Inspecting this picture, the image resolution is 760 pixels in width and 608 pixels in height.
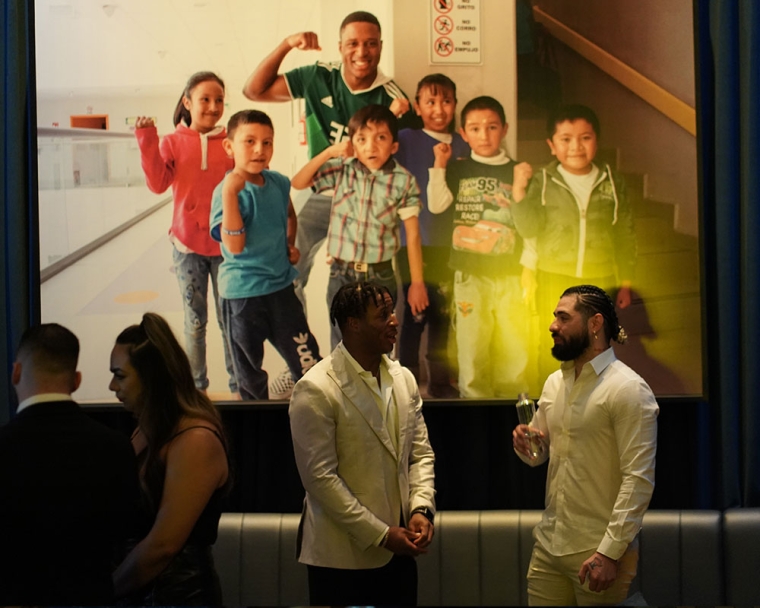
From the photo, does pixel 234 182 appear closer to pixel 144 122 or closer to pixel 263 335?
pixel 144 122

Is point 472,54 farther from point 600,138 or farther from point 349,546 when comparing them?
point 349,546

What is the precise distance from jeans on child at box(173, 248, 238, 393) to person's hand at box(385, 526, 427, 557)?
138 cm

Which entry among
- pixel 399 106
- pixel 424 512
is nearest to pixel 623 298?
pixel 399 106

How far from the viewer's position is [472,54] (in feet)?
12.4

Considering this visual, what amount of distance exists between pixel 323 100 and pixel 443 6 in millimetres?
603

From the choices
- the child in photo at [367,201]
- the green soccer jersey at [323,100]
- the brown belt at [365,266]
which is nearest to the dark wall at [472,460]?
the child in photo at [367,201]

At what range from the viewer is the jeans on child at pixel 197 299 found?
3832 mm

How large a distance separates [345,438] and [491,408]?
119 centimetres

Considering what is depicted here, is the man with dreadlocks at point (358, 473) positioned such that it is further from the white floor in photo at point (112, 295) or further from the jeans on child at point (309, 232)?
the white floor in photo at point (112, 295)

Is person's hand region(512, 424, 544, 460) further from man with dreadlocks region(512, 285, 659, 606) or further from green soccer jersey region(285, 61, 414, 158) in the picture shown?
green soccer jersey region(285, 61, 414, 158)

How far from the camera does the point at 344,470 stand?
2.75 metres

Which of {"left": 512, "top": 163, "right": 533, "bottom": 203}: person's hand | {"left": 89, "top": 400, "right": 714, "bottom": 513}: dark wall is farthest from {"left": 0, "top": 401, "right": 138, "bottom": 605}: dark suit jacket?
{"left": 512, "top": 163, "right": 533, "bottom": 203}: person's hand

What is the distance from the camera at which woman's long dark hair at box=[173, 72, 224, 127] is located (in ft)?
12.6

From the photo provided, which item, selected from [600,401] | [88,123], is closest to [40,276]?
[88,123]
